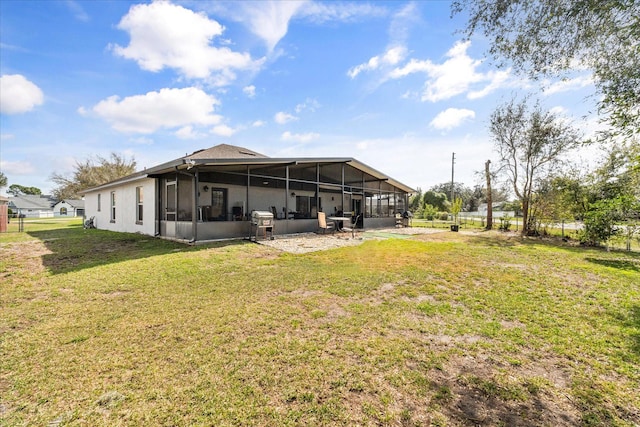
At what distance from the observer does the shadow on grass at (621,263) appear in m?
6.54

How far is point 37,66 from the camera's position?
9.66m

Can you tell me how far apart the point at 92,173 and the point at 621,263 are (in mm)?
41222

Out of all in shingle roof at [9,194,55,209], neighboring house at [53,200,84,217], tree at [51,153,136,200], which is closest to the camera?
tree at [51,153,136,200]

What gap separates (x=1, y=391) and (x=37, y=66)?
12930mm

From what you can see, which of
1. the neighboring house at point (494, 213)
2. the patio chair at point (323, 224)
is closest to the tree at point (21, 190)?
the patio chair at point (323, 224)

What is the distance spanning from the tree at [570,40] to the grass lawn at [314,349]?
3156 millimetres

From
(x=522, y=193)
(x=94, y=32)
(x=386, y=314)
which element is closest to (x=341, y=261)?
(x=386, y=314)

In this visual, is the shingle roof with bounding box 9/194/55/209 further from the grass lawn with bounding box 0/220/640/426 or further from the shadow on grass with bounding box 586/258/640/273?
the shadow on grass with bounding box 586/258/640/273

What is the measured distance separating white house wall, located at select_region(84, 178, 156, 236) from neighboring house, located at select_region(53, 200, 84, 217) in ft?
120

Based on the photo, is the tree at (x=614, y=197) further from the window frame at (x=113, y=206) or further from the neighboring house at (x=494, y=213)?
the window frame at (x=113, y=206)

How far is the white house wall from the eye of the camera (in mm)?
10903

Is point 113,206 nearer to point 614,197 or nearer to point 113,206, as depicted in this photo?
point 113,206

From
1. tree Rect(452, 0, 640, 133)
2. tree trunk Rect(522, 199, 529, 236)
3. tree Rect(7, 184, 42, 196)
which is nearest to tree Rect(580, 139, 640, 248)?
tree Rect(452, 0, 640, 133)

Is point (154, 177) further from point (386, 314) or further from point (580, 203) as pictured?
point (580, 203)
